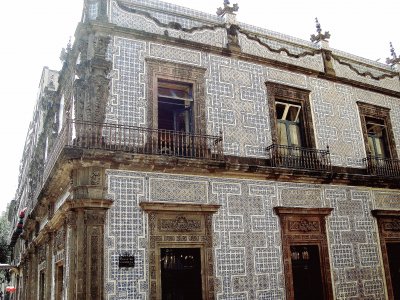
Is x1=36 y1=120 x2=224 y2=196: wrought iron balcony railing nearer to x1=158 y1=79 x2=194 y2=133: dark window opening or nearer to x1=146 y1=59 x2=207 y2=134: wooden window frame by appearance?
x1=146 y1=59 x2=207 y2=134: wooden window frame

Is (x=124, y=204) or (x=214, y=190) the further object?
(x=214, y=190)

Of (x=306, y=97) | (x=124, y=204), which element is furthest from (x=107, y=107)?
(x=306, y=97)

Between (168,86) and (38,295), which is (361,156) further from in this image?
(38,295)

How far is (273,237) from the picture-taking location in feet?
32.2

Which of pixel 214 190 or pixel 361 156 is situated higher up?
pixel 361 156

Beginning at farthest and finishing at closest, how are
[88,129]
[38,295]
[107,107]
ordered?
[38,295]
[107,107]
[88,129]

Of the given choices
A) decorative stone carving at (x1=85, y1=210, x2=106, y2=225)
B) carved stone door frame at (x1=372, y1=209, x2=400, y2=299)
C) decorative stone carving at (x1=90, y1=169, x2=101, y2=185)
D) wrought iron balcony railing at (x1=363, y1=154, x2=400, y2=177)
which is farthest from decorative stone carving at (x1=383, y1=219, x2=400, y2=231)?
decorative stone carving at (x1=90, y1=169, x2=101, y2=185)

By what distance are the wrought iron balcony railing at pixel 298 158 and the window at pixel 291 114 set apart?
11.6 inches

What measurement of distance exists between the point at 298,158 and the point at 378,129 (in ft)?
13.5

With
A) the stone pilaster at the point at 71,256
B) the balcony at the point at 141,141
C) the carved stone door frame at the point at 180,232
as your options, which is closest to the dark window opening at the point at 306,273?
the carved stone door frame at the point at 180,232

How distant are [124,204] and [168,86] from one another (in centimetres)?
325

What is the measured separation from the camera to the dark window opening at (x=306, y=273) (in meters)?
10.0

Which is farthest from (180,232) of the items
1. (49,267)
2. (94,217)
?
(49,267)

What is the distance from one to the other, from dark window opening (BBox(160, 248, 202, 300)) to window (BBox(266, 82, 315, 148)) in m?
4.13
